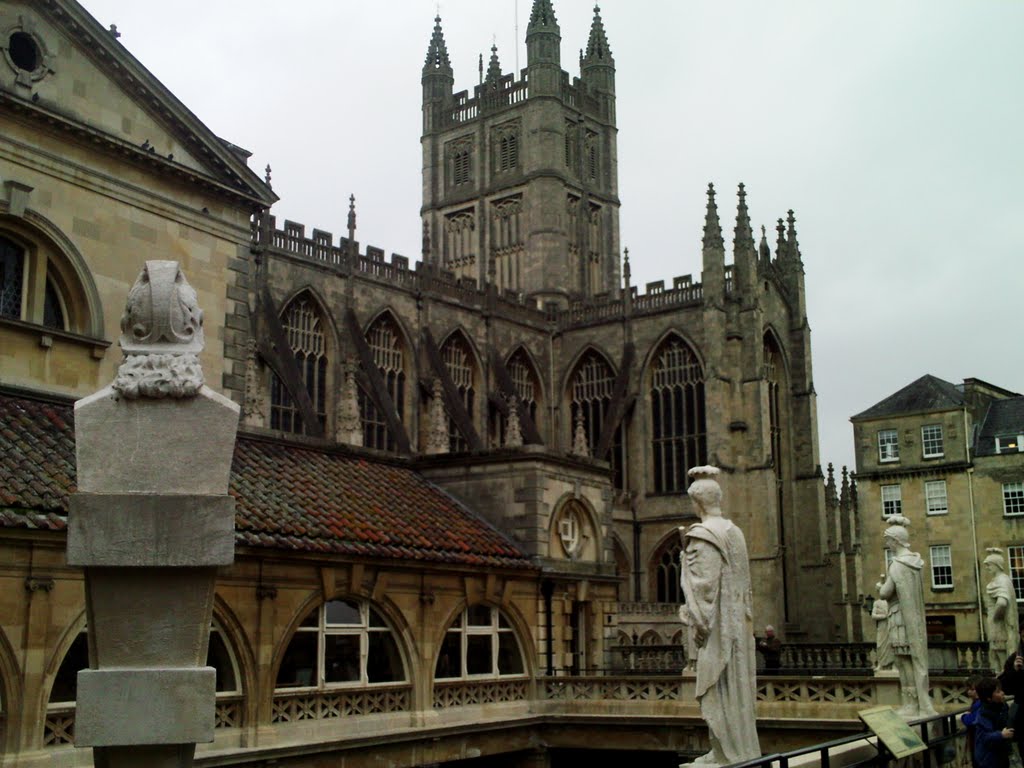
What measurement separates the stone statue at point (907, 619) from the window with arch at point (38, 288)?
13.2 metres

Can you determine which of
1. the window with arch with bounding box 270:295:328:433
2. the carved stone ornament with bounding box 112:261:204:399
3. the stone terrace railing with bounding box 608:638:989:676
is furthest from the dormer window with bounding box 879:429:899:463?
the carved stone ornament with bounding box 112:261:204:399

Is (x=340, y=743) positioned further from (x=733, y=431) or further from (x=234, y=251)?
(x=733, y=431)

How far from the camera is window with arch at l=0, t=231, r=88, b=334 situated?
774 inches

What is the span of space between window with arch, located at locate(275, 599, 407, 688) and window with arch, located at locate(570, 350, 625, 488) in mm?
31656

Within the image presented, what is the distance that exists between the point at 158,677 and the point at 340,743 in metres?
14.4

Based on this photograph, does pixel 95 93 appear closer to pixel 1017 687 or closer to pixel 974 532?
pixel 1017 687

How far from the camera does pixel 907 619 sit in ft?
49.5

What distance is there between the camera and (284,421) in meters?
41.1

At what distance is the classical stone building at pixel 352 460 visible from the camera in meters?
18.1

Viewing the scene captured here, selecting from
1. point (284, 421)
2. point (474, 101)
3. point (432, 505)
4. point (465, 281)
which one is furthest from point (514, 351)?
point (432, 505)

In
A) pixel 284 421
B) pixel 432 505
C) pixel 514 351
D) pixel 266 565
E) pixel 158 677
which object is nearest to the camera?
pixel 158 677

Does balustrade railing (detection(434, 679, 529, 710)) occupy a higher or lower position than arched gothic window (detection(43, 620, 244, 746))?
lower

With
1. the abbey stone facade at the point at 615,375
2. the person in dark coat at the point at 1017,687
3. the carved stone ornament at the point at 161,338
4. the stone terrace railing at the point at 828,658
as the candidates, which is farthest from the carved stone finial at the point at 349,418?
the carved stone ornament at the point at 161,338

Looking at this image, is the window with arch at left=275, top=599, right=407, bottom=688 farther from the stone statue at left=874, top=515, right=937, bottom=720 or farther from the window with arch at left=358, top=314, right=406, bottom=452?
the window with arch at left=358, top=314, right=406, bottom=452
